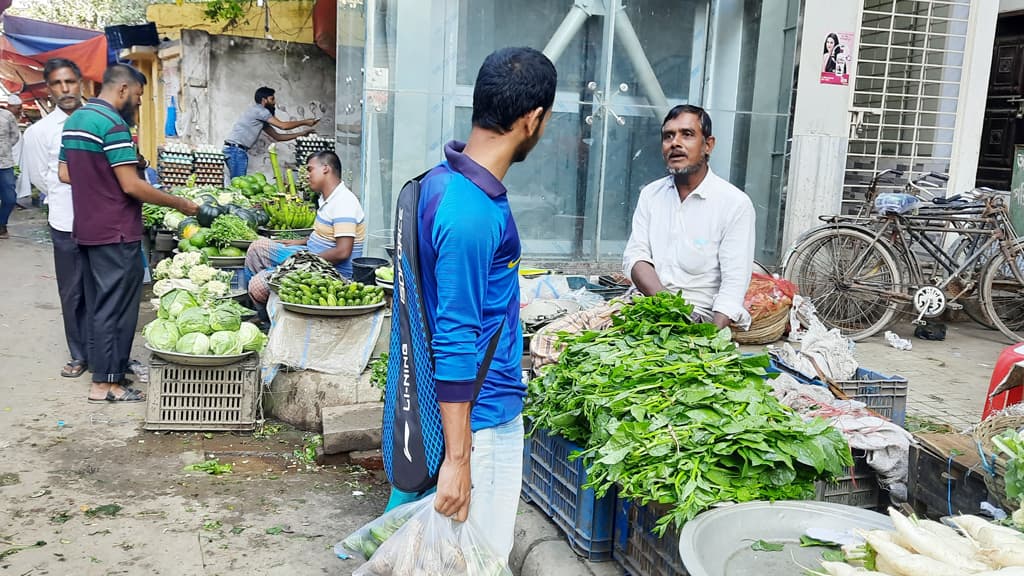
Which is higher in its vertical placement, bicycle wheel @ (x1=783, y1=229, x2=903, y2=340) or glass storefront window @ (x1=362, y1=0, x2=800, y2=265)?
glass storefront window @ (x1=362, y1=0, x2=800, y2=265)

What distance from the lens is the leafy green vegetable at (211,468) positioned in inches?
188

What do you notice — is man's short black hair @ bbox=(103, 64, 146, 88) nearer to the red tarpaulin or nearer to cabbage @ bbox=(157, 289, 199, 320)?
cabbage @ bbox=(157, 289, 199, 320)

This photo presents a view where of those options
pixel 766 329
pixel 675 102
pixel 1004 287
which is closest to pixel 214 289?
pixel 766 329

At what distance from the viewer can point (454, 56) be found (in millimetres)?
8383

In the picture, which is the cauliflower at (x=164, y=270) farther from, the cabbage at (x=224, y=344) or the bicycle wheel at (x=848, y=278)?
the bicycle wheel at (x=848, y=278)

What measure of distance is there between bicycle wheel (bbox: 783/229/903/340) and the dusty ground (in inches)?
195

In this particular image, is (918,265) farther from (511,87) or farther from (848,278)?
(511,87)

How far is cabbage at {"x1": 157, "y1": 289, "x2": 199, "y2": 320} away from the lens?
5621 mm

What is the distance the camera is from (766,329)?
7.32 meters

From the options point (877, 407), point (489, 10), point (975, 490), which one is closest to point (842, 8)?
point (489, 10)

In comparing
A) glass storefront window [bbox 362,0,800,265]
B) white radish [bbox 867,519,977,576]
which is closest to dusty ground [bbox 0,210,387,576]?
white radish [bbox 867,519,977,576]

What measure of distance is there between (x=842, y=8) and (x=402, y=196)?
25.2 ft

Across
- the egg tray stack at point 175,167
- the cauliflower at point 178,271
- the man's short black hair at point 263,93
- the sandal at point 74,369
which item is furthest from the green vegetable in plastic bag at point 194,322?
the man's short black hair at point 263,93

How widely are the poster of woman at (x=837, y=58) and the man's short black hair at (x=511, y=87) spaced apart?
736 cm
